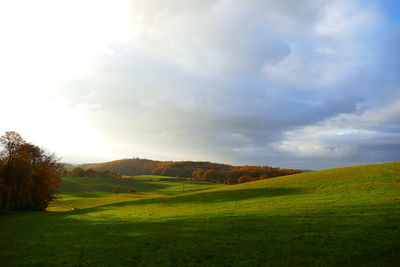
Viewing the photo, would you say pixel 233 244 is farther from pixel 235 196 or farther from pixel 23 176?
pixel 23 176

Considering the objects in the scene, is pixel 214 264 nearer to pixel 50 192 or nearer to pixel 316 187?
pixel 316 187

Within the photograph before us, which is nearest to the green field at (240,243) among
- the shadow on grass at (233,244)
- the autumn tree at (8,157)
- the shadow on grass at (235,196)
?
the shadow on grass at (233,244)

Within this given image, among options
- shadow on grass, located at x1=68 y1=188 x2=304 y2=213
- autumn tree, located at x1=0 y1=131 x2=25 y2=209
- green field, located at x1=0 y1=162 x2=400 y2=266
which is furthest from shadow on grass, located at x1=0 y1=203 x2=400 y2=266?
autumn tree, located at x1=0 y1=131 x2=25 y2=209

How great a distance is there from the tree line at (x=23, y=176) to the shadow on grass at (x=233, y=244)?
35038 mm

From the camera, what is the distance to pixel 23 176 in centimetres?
4841

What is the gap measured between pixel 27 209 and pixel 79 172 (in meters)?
118

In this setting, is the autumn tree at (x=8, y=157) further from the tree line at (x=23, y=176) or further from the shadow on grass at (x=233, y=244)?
the shadow on grass at (x=233, y=244)

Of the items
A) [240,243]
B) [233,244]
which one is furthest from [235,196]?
[233,244]

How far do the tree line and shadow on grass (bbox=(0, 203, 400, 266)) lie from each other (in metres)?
35.0

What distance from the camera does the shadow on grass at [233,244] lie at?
1139 cm

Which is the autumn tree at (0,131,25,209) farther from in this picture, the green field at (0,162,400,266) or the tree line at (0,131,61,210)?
the green field at (0,162,400,266)

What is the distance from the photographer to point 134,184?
429 ft

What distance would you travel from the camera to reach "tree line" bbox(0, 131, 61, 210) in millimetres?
46500

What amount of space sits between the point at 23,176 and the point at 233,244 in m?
51.8
